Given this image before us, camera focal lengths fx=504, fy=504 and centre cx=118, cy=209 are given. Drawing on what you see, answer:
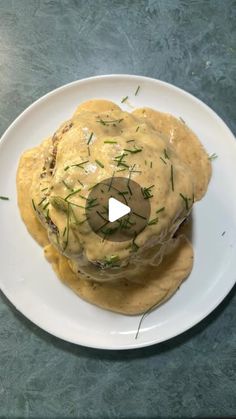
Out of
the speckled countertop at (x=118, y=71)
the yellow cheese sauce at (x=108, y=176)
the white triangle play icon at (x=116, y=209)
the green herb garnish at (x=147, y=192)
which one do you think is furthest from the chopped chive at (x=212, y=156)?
the white triangle play icon at (x=116, y=209)

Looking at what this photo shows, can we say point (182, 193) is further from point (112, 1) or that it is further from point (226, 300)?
point (112, 1)

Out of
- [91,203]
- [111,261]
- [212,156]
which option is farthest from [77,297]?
[212,156]

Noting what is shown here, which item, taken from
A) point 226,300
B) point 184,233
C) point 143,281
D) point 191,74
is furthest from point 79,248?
point 191,74

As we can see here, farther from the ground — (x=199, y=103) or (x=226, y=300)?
(x=199, y=103)

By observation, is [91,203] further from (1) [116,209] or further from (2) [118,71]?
(2) [118,71]
